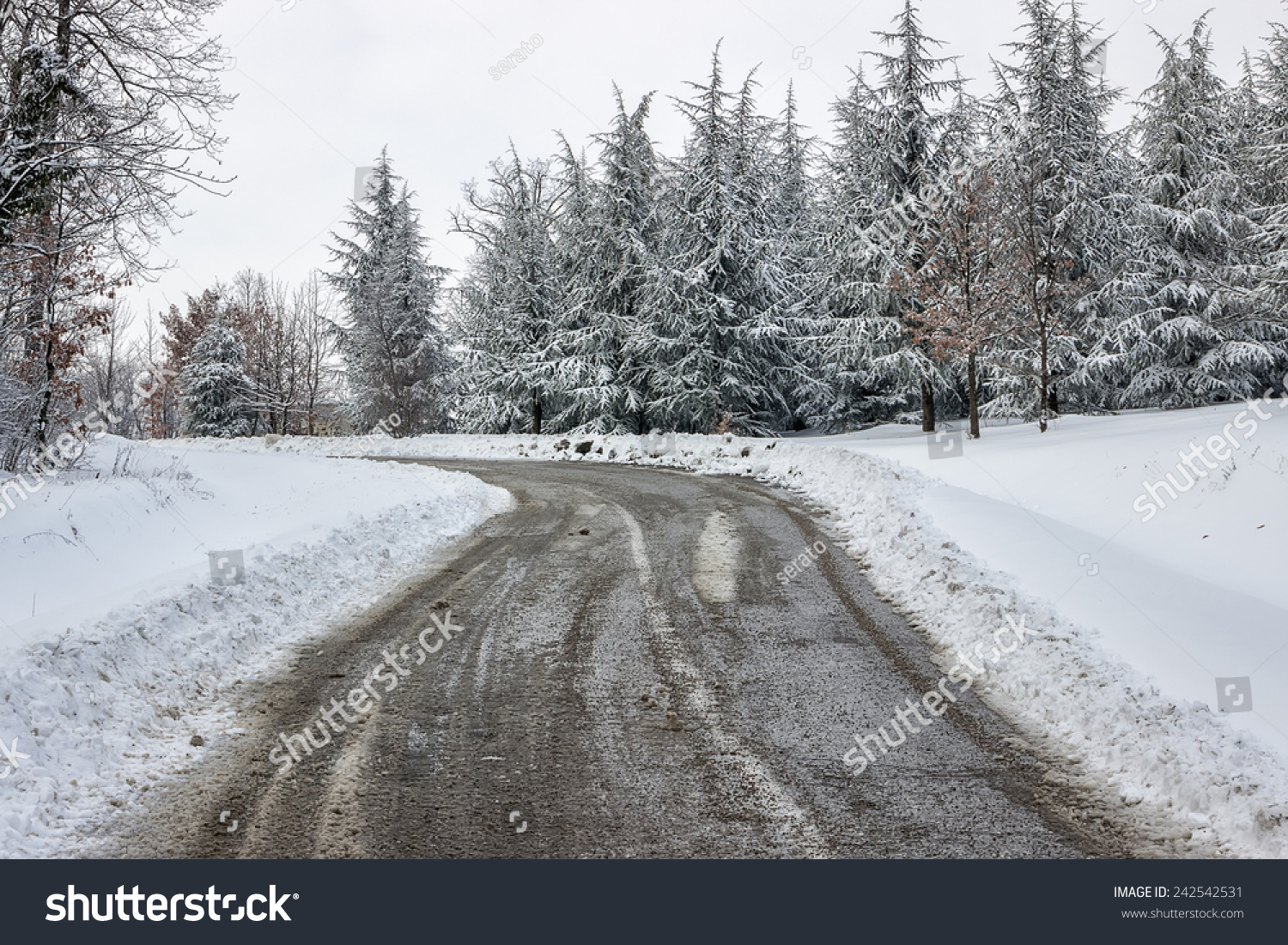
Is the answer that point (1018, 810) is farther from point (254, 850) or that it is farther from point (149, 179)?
point (149, 179)

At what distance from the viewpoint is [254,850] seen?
350 centimetres

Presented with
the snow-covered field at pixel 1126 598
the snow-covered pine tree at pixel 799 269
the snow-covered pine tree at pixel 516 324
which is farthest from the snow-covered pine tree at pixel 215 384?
the snow-covered field at pixel 1126 598

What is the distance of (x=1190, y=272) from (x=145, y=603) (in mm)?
32677

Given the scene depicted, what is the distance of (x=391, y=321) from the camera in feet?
120

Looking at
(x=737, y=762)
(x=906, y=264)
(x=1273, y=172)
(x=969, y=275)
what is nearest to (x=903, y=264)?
(x=906, y=264)

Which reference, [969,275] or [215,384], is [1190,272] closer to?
[969,275]

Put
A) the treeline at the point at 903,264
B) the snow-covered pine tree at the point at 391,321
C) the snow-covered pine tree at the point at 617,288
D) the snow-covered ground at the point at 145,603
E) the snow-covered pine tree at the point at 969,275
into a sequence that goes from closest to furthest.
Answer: the snow-covered ground at the point at 145,603, the snow-covered pine tree at the point at 969,275, the treeline at the point at 903,264, the snow-covered pine tree at the point at 617,288, the snow-covered pine tree at the point at 391,321

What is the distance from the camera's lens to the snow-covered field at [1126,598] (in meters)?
3.89

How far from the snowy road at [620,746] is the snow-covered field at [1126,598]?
46 centimetres

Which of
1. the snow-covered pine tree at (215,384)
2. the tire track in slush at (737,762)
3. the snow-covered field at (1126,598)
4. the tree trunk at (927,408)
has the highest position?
the snow-covered pine tree at (215,384)

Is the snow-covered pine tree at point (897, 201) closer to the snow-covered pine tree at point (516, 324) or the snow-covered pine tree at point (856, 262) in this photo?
the snow-covered pine tree at point (856, 262)

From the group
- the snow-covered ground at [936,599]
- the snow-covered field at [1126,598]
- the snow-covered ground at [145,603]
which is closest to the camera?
the snow-covered field at [1126,598]

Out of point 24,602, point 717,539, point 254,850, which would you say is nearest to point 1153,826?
point 254,850

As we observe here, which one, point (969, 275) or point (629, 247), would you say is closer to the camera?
point (969, 275)
